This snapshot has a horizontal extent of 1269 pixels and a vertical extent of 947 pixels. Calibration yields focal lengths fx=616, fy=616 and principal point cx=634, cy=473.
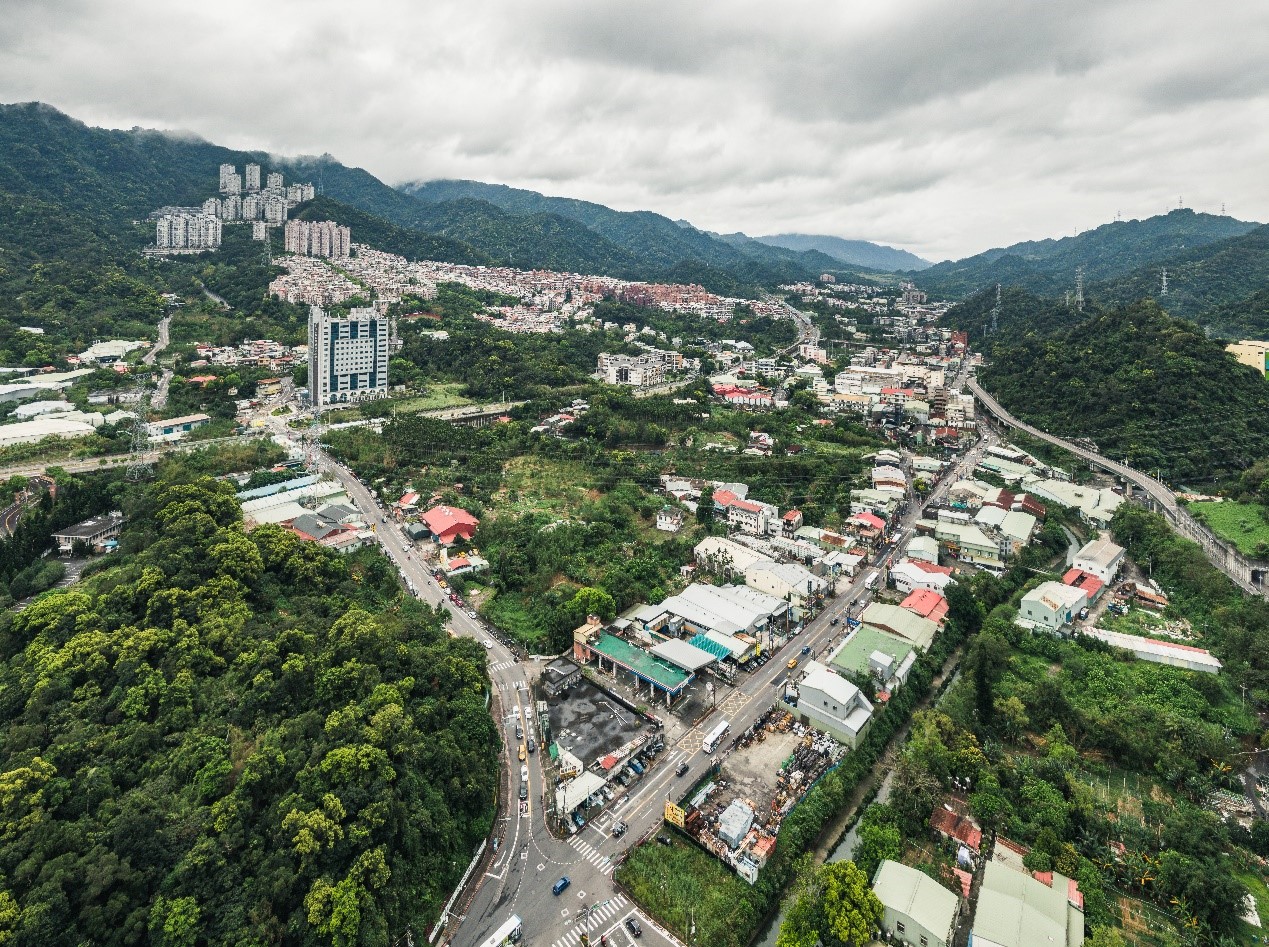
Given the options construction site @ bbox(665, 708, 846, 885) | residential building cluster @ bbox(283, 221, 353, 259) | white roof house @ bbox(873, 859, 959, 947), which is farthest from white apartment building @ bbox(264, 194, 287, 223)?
white roof house @ bbox(873, 859, 959, 947)

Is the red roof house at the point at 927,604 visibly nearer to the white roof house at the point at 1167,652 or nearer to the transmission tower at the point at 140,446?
the white roof house at the point at 1167,652

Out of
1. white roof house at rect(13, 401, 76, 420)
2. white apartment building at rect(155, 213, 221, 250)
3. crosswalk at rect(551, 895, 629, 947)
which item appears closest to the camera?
crosswalk at rect(551, 895, 629, 947)

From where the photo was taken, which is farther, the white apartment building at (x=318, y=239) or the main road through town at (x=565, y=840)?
the white apartment building at (x=318, y=239)

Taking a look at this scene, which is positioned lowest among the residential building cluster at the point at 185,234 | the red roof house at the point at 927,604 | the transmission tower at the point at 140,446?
the red roof house at the point at 927,604

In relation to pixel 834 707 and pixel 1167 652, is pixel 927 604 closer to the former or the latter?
pixel 1167 652

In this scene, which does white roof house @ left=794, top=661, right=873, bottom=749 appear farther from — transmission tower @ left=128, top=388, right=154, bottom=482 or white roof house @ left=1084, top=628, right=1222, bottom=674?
transmission tower @ left=128, top=388, right=154, bottom=482

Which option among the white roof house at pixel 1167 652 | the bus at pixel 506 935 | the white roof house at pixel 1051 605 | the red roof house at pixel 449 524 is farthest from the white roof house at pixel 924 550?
the bus at pixel 506 935
